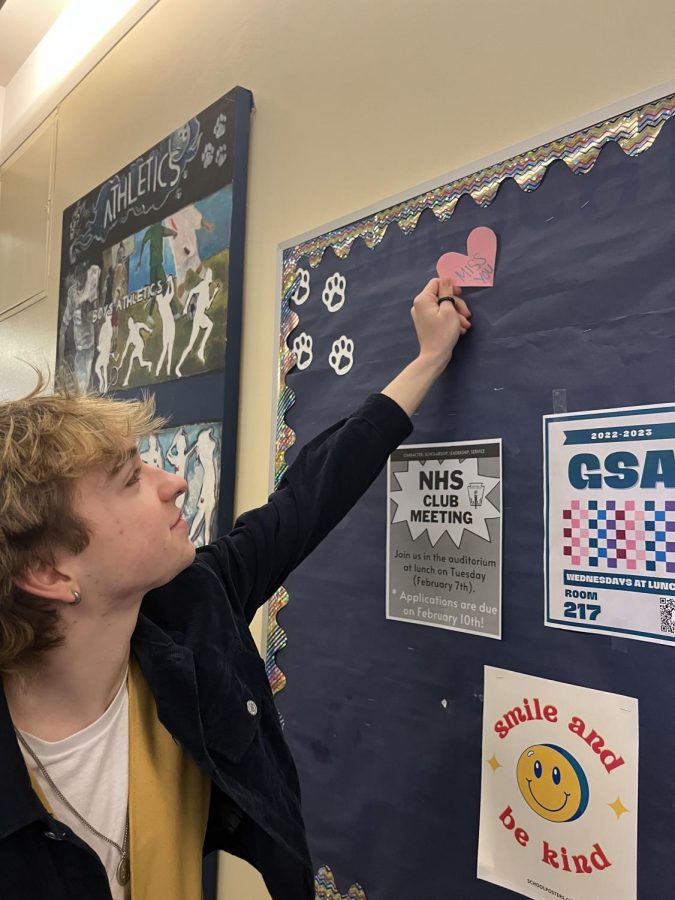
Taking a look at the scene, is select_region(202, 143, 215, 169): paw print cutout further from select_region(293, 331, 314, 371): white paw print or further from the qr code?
the qr code

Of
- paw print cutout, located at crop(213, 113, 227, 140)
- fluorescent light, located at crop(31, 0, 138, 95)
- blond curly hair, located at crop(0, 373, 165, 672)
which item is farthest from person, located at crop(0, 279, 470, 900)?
fluorescent light, located at crop(31, 0, 138, 95)

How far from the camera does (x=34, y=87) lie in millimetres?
2754

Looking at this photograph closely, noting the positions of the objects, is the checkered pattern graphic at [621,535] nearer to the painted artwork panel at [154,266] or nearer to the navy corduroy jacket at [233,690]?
the navy corduroy jacket at [233,690]

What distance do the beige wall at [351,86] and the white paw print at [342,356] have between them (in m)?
0.18

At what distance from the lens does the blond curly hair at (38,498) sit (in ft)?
2.74

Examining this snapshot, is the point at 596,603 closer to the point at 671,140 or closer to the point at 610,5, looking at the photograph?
the point at 671,140

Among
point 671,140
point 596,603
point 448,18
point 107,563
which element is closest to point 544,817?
point 596,603

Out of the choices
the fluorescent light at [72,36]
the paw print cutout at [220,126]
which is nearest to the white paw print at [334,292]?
the paw print cutout at [220,126]

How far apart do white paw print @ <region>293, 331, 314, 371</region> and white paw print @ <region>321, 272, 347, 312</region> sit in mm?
71

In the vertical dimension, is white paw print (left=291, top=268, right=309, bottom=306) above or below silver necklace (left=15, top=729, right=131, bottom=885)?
above

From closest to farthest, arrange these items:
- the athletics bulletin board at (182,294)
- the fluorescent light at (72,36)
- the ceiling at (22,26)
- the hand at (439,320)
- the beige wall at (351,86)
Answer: the beige wall at (351,86) < the hand at (439,320) < the athletics bulletin board at (182,294) < the fluorescent light at (72,36) < the ceiling at (22,26)

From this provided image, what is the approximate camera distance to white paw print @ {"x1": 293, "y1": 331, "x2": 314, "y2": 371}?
1.32 m

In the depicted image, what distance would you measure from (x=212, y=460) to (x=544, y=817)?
90 cm

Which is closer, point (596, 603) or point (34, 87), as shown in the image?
point (596, 603)
